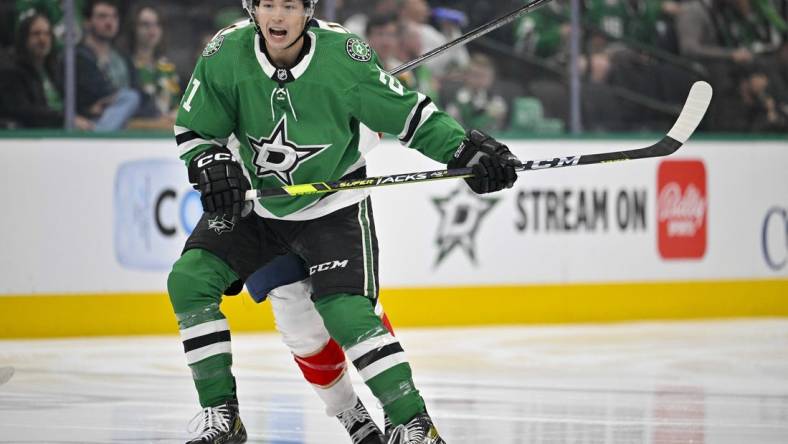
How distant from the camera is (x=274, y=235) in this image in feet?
12.0

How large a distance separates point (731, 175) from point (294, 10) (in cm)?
445

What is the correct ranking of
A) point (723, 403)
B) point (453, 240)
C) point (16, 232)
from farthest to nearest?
point (453, 240), point (16, 232), point (723, 403)

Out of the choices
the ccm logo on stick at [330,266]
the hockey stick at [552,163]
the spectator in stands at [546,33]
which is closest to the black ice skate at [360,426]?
the ccm logo on stick at [330,266]

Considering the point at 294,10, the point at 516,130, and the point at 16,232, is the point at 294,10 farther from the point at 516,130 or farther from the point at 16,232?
the point at 516,130

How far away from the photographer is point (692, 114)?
374 cm

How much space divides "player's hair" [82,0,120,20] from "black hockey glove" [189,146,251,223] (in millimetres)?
3178

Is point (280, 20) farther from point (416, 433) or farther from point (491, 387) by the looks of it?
point (491, 387)

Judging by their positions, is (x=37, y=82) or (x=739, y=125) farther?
(x=739, y=125)

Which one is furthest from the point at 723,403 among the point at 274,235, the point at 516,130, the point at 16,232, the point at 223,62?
the point at 16,232

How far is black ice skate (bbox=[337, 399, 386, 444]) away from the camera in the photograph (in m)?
3.88

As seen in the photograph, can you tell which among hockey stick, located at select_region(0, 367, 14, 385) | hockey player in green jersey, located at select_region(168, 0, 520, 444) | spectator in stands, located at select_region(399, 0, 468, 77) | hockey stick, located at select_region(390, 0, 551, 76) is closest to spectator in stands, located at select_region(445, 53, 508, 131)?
spectator in stands, located at select_region(399, 0, 468, 77)

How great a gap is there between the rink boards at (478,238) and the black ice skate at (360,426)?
2.79 m

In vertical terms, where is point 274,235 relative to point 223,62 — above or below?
below

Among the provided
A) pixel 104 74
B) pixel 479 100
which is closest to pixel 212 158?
pixel 104 74
